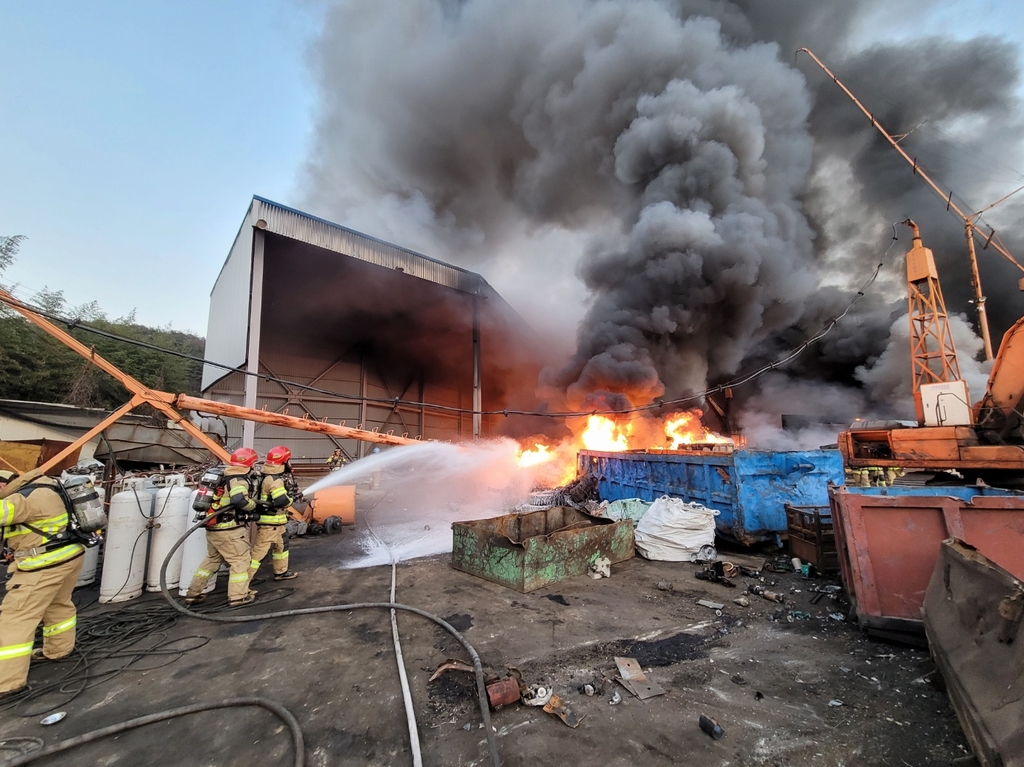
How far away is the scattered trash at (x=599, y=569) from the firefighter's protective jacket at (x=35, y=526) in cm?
541

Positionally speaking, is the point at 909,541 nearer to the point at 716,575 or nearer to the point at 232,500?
the point at 716,575

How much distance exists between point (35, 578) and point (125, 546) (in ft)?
5.87

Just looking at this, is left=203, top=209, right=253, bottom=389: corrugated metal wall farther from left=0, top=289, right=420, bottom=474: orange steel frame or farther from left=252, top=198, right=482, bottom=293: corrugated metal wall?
left=0, top=289, right=420, bottom=474: orange steel frame

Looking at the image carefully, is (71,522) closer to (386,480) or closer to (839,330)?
(386,480)

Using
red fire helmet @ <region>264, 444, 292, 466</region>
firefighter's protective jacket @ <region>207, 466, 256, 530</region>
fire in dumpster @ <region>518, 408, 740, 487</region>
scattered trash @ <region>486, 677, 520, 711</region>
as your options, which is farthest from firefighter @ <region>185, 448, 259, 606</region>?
fire in dumpster @ <region>518, 408, 740, 487</region>

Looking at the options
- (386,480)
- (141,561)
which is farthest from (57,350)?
(141,561)

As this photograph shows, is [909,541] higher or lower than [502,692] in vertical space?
higher

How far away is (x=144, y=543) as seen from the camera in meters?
5.08

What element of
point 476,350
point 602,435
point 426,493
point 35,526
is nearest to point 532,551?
point 35,526

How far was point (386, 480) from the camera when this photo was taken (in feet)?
54.7

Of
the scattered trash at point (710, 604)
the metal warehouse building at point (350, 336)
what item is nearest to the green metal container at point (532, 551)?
the scattered trash at point (710, 604)

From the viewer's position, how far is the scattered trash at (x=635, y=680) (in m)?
2.96

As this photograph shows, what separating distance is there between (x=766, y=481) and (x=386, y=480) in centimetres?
1364

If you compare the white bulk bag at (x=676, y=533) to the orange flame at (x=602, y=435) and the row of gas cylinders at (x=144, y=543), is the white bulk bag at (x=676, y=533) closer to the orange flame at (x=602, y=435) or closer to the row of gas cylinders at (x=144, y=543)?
the row of gas cylinders at (x=144, y=543)
